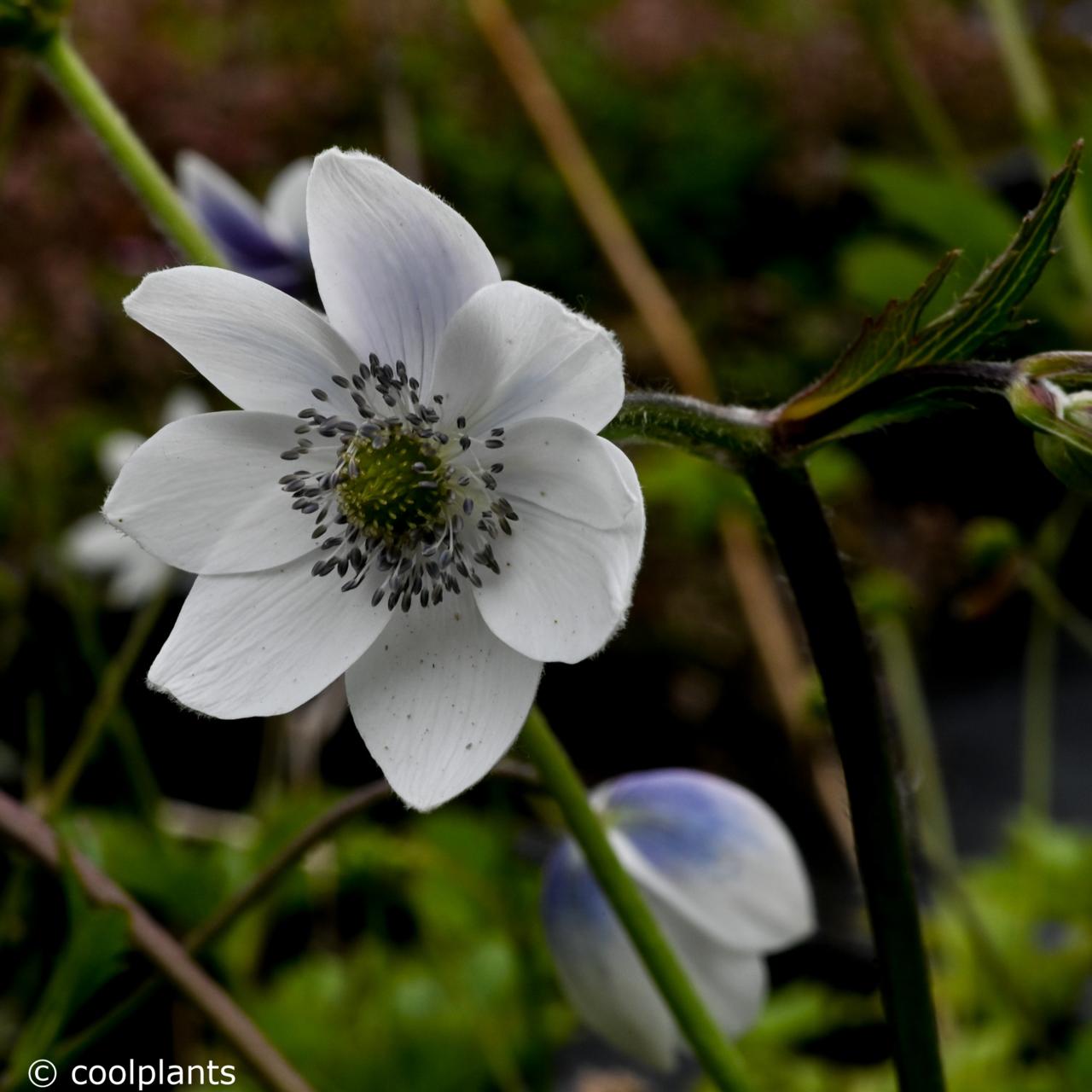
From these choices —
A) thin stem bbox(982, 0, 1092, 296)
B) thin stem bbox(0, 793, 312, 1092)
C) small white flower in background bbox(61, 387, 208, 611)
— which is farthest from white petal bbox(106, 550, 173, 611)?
thin stem bbox(982, 0, 1092, 296)

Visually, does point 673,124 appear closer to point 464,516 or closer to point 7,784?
point 7,784

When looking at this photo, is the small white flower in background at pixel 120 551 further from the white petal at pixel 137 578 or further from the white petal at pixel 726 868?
the white petal at pixel 726 868

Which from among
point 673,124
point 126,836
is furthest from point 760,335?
point 126,836

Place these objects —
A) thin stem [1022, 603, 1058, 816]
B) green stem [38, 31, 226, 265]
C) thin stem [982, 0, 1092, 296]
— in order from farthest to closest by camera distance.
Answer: thin stem [1022, 603, 1058, 816] < thin stem [982, 0, 1092, 296] < green stem [38, 31, 226, 265]

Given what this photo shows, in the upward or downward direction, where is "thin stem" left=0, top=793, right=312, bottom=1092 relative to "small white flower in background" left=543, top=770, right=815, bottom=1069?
upward

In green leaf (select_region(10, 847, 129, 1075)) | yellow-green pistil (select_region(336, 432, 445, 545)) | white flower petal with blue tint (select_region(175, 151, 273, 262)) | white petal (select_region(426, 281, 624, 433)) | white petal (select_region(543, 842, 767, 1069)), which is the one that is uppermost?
white flower petal with blue tint (select_region(175, 151, 273, 262))

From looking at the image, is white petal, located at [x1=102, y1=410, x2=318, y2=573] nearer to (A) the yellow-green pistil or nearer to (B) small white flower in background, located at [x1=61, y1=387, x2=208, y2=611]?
(A) the yellow-green pistil

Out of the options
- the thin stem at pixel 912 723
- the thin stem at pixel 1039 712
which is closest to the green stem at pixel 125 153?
the thin stem at pixel 912 723
